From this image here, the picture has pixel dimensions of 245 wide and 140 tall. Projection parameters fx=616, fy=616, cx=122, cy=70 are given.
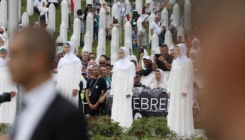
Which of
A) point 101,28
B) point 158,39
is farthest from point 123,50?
point 101,28

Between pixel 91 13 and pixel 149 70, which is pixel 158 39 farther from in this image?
pixel 149 70

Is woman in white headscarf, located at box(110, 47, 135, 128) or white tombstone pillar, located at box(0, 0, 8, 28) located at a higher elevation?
white tombstone pillar, located at box(0, 0, 8, 28)

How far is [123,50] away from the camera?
1352cm

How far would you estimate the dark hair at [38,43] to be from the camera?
1802 mm

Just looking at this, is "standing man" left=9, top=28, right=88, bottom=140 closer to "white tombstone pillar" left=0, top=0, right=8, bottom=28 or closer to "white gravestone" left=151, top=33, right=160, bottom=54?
"white gravestone" left=151, top=33, right=160, bottom=54

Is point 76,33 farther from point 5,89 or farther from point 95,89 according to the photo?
point 95,89

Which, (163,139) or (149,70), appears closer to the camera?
(163,139)

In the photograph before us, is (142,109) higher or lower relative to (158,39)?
lower

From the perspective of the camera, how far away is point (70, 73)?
13484mm

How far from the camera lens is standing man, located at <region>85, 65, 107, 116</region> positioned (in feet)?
44.0

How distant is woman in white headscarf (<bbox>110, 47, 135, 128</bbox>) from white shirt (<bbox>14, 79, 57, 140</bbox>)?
11401mm

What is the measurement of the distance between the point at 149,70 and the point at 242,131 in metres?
13.9

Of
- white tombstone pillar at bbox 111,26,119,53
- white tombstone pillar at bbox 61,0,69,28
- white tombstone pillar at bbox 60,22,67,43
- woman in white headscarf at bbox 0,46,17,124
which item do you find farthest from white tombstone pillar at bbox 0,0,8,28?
woman in white headscarf at bbox 0,46,17,124

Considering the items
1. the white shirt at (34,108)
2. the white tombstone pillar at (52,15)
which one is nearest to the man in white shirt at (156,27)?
the white tombstone pillar at (52,15)
